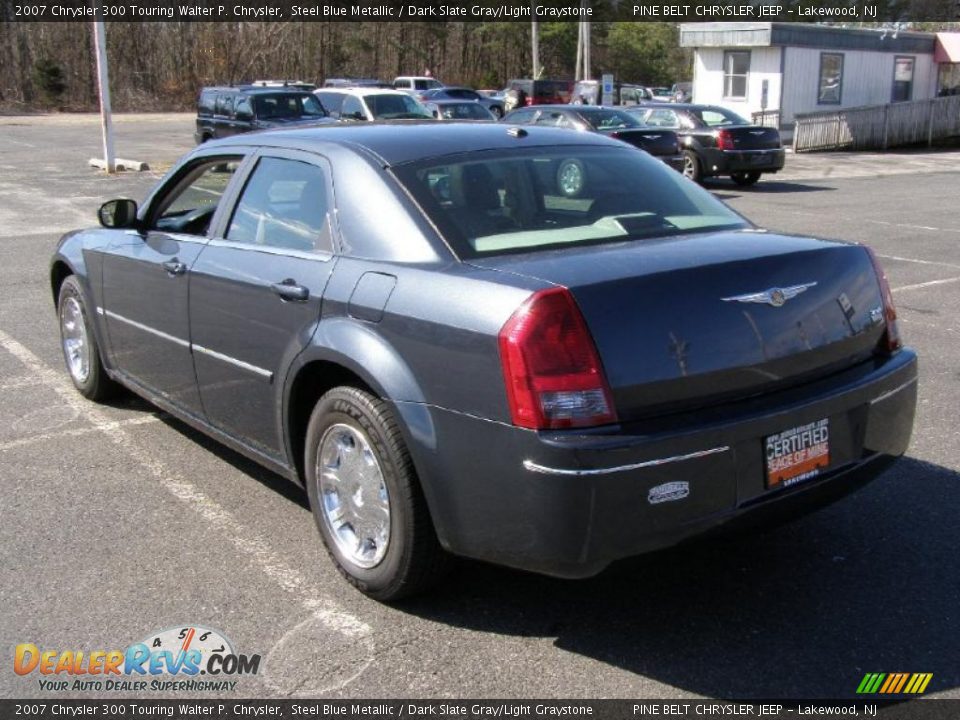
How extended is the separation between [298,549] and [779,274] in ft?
7.03

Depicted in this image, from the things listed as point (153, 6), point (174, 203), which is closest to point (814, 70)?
point (174, 203)

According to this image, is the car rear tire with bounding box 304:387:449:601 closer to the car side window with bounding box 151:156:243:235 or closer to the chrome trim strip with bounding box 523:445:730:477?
the chrome trim strip with bounding box 523:445:730:477

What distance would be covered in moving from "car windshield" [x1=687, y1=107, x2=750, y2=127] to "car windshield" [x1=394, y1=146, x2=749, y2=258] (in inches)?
651

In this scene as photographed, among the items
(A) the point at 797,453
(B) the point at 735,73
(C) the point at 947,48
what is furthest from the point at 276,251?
(C) the point at 947,48

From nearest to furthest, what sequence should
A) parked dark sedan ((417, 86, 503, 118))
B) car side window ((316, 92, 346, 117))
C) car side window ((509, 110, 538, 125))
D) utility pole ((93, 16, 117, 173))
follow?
car side window ((509, 110, 538, 125)) → utility pole ((93, 16, 117, 173)) → car side window ((316, 92, 346, 117)) → parked dark sedan ((417, 86, 503, 118))

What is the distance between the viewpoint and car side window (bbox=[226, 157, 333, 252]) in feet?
13.7

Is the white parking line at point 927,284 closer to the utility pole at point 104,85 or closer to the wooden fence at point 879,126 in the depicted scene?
the utility pole at point 104,85

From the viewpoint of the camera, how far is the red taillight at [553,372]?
10.3ft

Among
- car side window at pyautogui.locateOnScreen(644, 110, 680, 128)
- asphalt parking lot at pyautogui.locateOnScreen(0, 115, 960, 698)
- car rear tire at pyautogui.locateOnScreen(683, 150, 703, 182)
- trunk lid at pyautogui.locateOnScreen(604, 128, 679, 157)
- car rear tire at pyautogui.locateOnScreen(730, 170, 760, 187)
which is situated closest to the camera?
asphalt parking lot at pyautogui.locateOnScreen(0, 115, 960, 698)

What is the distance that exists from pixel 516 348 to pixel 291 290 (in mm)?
1219

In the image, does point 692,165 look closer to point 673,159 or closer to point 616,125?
point 673,159

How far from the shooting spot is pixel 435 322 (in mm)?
3404

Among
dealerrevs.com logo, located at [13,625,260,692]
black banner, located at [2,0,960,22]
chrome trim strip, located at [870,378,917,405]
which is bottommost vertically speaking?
dealerrevs.com logo, located at [13,625,260,692]

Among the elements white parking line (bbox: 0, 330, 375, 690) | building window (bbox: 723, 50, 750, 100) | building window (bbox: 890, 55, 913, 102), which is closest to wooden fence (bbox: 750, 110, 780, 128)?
building window (bbox: 723, 50, 750, 100)
